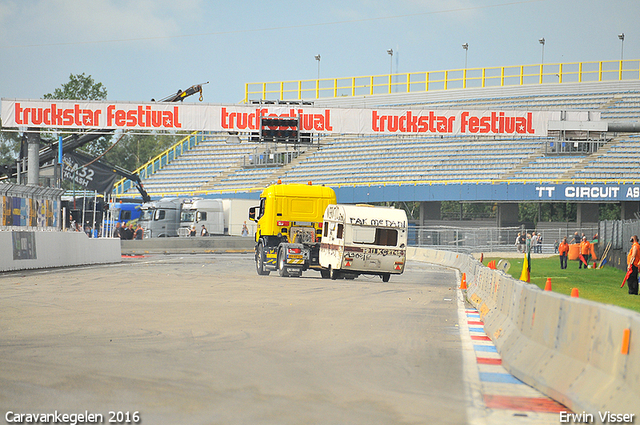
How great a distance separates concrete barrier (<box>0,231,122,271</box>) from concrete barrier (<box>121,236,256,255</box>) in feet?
40.6

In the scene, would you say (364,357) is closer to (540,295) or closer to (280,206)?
(540,295)

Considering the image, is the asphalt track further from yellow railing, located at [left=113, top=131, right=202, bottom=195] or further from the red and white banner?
yellow railing, located at [left=113, top=131, right=202, bottom=195]

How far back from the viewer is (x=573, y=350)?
6703 millimetres

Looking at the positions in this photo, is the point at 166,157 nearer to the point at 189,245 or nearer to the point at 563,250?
the point at 189,245

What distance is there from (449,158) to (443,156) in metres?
0.67

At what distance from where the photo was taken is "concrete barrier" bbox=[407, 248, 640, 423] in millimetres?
5535

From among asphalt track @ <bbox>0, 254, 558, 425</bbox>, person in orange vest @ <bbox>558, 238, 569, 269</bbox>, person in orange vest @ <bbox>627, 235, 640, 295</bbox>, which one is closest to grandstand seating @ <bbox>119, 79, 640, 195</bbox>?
person in orange vest @ <bbox>558, 238, 569, 269</bbox>

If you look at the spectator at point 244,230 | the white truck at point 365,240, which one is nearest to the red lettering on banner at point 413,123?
the white truck at point 365,240

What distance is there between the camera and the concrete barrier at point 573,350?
18.2ft

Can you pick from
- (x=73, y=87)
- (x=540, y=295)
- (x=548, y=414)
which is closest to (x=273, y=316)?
(x=540, y=295)

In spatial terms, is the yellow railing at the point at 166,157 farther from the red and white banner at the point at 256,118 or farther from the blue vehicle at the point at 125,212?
the red and white banner at the point at 256,118

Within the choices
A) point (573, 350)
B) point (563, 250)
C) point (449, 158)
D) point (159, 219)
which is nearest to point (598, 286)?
point (563, 250)

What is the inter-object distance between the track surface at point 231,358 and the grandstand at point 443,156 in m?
38.7

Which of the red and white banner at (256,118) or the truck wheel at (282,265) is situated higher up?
the red and white banner at (256,118)
